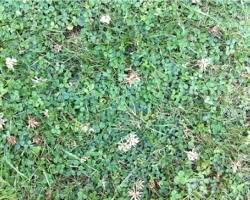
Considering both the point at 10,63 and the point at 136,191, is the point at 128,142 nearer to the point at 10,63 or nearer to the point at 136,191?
the point at 136,191

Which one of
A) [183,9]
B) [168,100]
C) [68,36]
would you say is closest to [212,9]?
[183,9]

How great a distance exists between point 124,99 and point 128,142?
0.28 meters

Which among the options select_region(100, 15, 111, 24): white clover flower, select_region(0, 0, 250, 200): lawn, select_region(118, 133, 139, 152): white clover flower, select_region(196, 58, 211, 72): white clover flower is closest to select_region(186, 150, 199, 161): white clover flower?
select_region(0, 0, 250, 200): lawn

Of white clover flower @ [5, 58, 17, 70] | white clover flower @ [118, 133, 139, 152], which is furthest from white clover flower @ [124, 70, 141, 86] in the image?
white clover flower @ [5, 58, 17, 70]

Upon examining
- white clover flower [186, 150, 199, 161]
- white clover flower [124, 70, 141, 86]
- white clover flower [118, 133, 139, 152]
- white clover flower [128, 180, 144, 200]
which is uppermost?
white clover flower [124, 70, 141, 86]

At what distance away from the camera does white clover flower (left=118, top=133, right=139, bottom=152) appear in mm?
3074

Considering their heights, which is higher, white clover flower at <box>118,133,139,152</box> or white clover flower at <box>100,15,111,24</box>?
white clover flower at <box>100,15,111,24</box>

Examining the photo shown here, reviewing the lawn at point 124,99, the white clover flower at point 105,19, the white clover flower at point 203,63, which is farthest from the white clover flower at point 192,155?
the white clover flower at point 105,19

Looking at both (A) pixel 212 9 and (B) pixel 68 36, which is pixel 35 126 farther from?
(A) pixel 212 9

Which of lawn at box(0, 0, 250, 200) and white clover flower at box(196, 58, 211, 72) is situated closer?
lawn at box(0, 0, 250, 200)

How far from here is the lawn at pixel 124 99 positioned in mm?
3031

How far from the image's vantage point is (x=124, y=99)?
3141 millimetres

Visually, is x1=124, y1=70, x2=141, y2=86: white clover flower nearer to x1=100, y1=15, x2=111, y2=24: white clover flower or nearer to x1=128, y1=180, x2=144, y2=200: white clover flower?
x1=100, y1=15, x2=111, y2=24: white clover flower

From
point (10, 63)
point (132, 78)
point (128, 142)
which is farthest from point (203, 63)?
point (10, 63)
